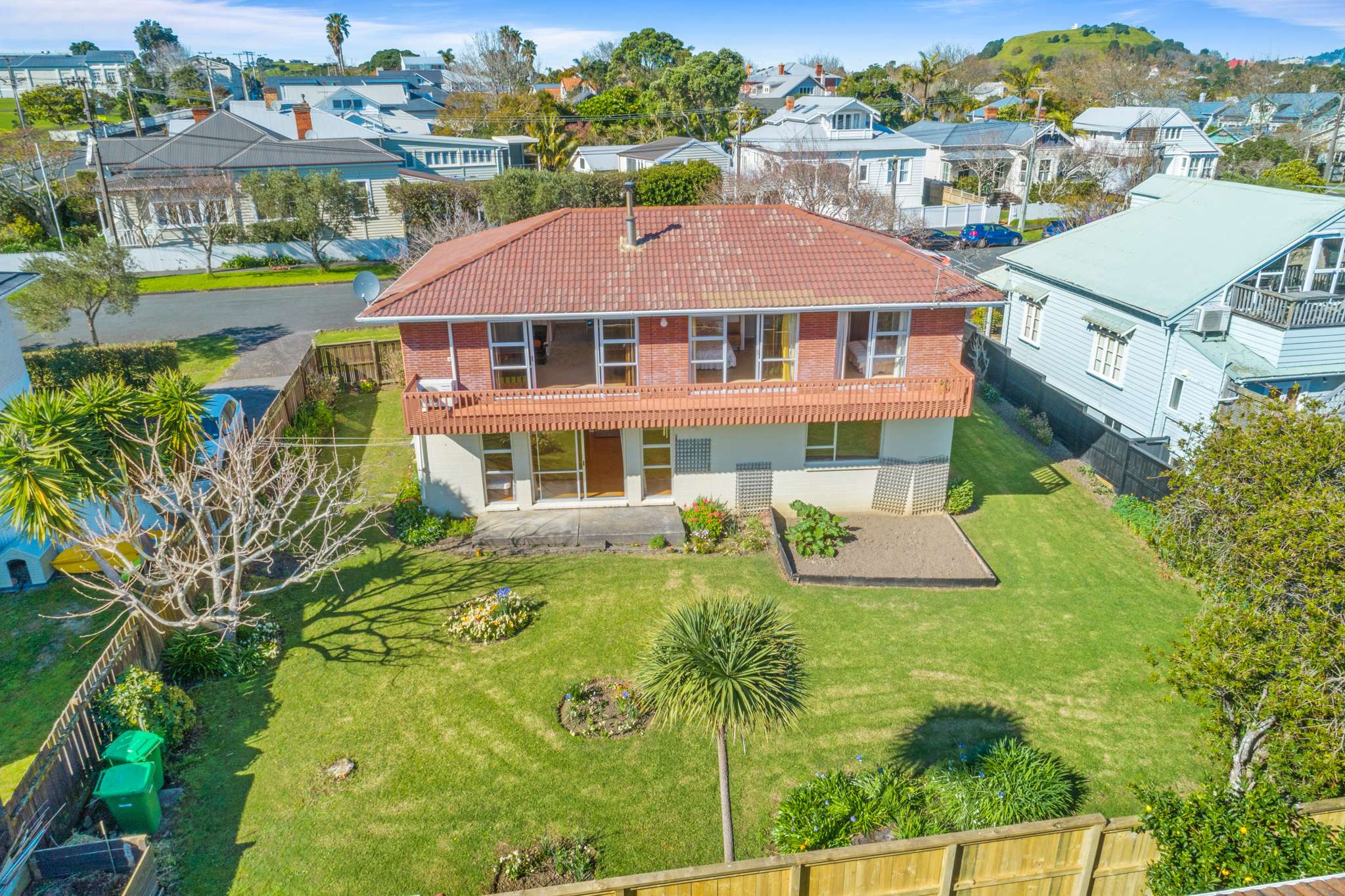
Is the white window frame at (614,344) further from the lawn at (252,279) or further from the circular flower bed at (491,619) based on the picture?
the lawn at (252,279)

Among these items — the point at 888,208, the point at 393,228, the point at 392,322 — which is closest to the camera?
the point at 392,322

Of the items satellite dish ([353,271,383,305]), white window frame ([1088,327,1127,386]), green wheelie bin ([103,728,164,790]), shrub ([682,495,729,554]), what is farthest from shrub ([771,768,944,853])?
satellite dish ([353,271,383,305])

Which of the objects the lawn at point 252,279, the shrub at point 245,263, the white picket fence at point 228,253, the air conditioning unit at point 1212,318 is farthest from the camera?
the shrub at point 245,263

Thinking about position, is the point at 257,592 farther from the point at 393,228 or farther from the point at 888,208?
the point at 393,228

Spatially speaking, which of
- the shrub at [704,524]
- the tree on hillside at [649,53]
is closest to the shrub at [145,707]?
the shrub at [704,524]

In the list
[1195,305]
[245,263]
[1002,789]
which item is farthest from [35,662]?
[245,263]

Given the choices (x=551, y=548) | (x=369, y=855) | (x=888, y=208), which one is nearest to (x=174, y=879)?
(x=369, y=855)
